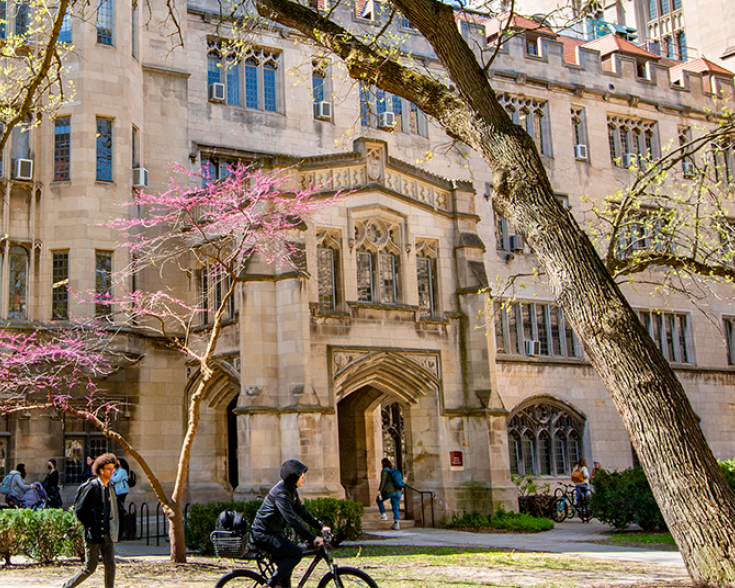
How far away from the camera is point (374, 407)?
21547 mm

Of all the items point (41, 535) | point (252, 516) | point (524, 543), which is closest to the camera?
point (41, 535)

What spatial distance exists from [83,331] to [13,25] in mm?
7584

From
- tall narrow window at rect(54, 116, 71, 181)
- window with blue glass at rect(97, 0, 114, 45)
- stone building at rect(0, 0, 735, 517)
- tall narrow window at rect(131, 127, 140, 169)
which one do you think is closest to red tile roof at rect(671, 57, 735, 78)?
stone building at rect(0, 0, 735, 517)

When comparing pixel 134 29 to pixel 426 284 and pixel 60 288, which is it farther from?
pixel 426 284

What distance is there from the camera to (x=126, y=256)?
19578 mm

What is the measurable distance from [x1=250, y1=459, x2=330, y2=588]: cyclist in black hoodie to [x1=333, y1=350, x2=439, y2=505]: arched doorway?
9476mm

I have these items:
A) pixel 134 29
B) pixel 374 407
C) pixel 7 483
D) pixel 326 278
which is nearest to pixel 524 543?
pixel 326 278

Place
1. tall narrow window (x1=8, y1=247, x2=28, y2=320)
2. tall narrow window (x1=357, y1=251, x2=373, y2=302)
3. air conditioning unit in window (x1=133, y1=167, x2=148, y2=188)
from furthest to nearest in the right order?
air conditioning unit in window (x1=133, y1=167, x2=148, y2=188), tall narrow window (x1=8, y1=247, x2=28, y2=320), tall narrow window (x1=357, y1=251, x2=373, y2=302)

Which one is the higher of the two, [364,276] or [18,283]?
[18,283]

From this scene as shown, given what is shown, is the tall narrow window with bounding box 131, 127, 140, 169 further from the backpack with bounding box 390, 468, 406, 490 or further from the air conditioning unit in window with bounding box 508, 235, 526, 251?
the air conditioning unit in window with bounding box 508, 235, 526, 251

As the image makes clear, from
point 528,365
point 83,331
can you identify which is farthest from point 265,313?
point 528,365

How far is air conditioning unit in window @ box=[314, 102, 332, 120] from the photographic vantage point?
2467 centimetres

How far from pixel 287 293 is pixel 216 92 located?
28.1 feet

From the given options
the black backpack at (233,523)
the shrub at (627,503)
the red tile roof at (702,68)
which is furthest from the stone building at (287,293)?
the red tile roof at (702,68)
